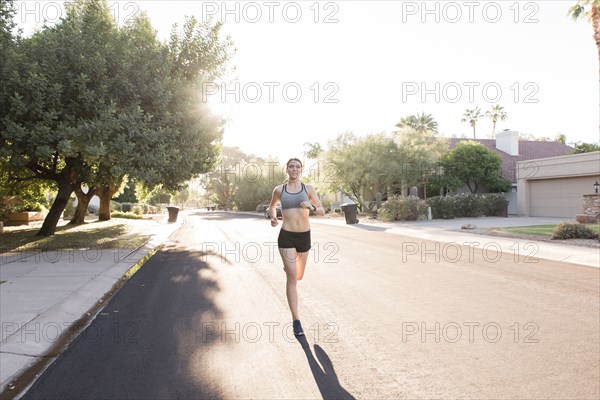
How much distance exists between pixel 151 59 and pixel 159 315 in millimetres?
11584

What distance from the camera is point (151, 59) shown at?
1498cm

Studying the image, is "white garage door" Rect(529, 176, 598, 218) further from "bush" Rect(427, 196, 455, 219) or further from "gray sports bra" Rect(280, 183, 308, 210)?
"gray sports bra" Rect(280, 183, 308, 210)

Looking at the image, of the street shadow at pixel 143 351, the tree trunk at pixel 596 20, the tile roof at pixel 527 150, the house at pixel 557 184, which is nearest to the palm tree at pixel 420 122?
the tile roof at pixel 527 150

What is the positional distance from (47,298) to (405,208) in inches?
905

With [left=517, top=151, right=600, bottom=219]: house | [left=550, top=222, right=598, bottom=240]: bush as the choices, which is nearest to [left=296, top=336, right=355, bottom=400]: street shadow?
[left=550, top=222, right=598, bottom=240]: bush

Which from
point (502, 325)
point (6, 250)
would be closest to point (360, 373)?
point (502, 325)

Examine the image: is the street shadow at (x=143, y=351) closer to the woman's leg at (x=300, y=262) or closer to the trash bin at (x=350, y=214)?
the woman's leg at (x=300, y=262)

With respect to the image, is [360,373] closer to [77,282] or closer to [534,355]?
[534,355]

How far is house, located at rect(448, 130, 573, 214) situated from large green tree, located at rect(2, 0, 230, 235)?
28039 mm

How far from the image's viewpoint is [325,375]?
152 inches

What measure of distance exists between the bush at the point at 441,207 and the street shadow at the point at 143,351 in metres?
23.0

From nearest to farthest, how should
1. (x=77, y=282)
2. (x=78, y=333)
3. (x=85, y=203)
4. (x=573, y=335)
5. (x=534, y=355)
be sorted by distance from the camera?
(x=534, y=355) < (x=573, y=335) < (x=78, y=333) < (x=77, y=282) < (x=85, y=203)

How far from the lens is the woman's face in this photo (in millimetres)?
4414

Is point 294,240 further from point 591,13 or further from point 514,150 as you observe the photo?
point 514,150
